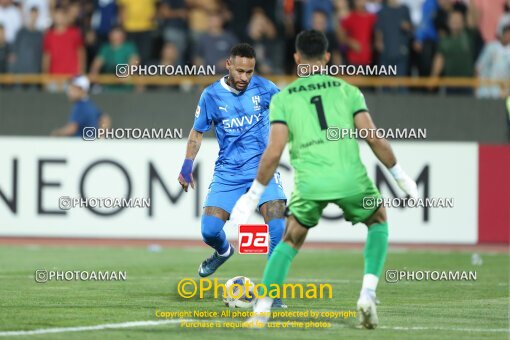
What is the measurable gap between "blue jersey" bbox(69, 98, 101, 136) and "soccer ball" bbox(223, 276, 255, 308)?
9.16m

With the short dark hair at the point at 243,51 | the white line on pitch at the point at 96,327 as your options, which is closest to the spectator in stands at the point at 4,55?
the short dark hair at the point at 243,51

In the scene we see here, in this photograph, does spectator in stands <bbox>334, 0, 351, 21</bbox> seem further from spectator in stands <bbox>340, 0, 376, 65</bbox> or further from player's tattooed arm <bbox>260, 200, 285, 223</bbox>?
player's tattooed arm <bbox>260, 200, 285, 223</bbox>

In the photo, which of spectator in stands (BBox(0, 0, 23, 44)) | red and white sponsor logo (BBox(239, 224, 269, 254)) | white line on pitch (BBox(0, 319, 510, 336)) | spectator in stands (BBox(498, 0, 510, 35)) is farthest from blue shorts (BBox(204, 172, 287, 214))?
spectator in stands (BBox(0, 0, 23, 44))

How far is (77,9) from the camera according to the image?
21594 mm

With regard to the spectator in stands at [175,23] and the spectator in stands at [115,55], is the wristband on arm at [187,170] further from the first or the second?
the spectator in stands at [175,23]

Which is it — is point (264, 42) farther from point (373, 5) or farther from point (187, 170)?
point (187, 170)

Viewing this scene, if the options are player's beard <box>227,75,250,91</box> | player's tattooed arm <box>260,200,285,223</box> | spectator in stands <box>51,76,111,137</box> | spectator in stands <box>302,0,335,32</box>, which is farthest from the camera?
spectator in stands <box>302,0,335,32</box>

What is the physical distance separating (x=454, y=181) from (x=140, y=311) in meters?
9.59

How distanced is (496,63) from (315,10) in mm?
3247

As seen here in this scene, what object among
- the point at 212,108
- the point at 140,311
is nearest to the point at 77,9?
the point at 212,108

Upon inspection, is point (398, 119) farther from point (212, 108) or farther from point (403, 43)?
point (212, 108)

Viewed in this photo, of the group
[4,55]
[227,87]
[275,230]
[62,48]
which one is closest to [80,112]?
[62,48]

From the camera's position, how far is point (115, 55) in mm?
20844

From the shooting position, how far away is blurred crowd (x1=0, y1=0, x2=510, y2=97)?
20.4 meters
